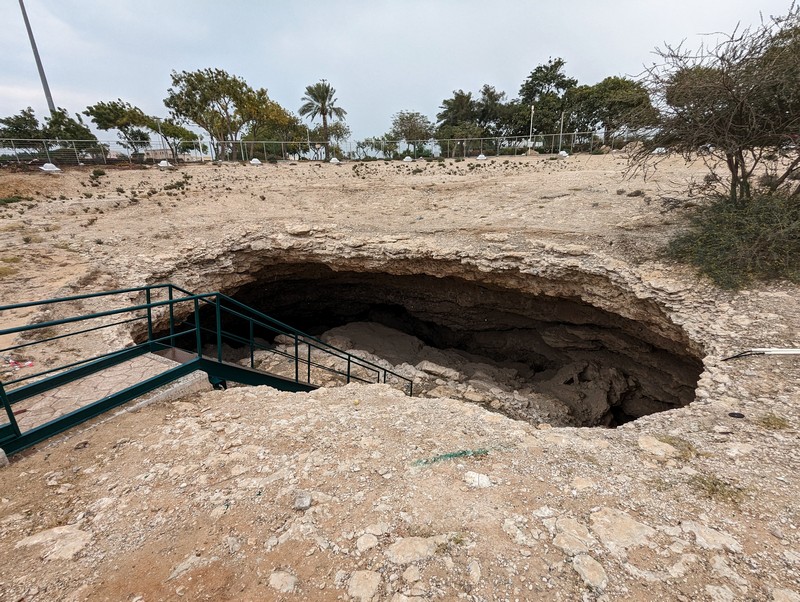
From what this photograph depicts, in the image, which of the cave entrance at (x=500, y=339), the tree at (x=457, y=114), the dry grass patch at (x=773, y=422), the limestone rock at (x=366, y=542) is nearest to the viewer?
the limestone rock at (x=366, y=542)

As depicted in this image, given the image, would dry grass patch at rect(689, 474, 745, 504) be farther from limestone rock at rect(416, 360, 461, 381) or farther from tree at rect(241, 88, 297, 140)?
tree at rect(241, 88, 297, 140)

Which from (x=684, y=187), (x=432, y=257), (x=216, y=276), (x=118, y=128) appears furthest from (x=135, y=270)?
(x=118, y=128)

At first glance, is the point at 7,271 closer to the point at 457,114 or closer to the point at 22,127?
the point at 22,127

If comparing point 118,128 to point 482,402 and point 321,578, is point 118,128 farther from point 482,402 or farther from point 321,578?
point 321,578

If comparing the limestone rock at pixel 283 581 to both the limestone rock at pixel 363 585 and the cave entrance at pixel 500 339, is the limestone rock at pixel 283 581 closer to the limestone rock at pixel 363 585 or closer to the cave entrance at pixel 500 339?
the limestone rock at pixel 363 585

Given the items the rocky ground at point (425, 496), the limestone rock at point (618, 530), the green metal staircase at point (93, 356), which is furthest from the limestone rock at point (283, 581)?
the green metal staircase at point (93, 356)

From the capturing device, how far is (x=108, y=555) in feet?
8.49

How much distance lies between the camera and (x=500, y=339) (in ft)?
43.1

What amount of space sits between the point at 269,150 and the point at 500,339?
95.8 feet

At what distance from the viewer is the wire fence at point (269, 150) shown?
82.4 feet

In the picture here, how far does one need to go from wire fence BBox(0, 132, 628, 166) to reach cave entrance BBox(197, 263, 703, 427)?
67.6ft

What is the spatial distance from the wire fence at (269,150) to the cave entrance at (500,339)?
20.6 meters

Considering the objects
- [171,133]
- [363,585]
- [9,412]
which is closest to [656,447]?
[363,585]

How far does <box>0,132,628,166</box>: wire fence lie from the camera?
25.1m
